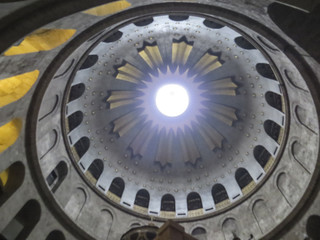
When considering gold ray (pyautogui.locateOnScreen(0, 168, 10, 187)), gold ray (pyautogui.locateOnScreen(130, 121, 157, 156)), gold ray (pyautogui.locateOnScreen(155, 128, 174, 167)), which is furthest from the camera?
gold ray (pyautogui.locateOnScreen(155, 128, 174, 167))

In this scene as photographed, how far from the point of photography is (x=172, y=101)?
21.3m

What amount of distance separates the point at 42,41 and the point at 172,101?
12998 mm

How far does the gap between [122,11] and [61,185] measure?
935cm

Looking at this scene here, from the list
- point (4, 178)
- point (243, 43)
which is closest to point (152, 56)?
point (243, 43)

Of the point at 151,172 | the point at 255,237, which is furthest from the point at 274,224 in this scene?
the point at 151,172

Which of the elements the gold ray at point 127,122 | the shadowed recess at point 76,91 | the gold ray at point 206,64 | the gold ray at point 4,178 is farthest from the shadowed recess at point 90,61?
the gold ray at point 206,64

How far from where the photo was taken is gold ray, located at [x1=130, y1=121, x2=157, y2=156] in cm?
1983

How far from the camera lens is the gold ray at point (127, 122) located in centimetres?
1934

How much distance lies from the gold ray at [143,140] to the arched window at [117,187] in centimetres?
253

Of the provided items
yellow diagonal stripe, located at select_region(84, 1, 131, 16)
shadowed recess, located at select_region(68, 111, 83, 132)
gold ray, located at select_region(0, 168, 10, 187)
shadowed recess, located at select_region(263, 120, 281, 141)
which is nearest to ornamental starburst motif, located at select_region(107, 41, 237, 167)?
shadowed recess, located at select_region(263, 120, 281, 141)

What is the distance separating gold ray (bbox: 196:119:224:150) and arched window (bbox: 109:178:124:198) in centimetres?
711

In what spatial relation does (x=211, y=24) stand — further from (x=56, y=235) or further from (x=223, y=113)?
(x=56, y=235)

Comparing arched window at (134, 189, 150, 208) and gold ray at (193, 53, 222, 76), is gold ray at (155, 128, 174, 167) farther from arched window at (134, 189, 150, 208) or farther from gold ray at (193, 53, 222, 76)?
gold ray at (193, 53, 222, 76)

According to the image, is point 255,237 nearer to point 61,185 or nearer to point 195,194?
point 195,194
